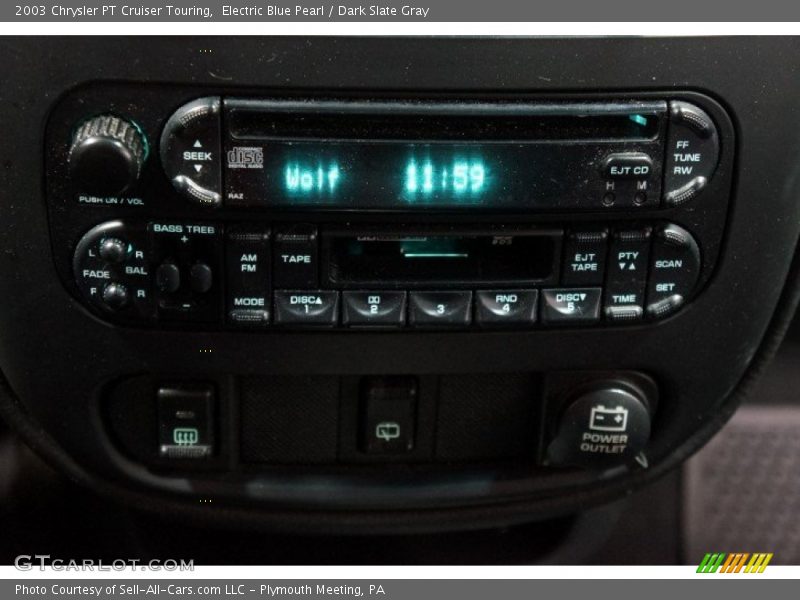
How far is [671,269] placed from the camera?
0.61m

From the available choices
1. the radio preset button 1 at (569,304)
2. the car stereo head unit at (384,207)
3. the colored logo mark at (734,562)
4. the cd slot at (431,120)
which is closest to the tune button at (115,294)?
the car stereo head unit at (384,207)

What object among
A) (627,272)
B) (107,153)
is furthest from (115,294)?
(627,272)

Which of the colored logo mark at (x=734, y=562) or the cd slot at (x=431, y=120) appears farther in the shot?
the colored logo mark at (x=734, y=562)

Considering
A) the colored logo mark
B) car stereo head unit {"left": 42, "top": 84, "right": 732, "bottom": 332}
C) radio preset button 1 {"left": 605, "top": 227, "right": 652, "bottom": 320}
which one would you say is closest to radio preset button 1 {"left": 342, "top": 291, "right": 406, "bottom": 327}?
car stereo head unit {"left": 42, "top": 84, "right": 732, "bottom": 332}

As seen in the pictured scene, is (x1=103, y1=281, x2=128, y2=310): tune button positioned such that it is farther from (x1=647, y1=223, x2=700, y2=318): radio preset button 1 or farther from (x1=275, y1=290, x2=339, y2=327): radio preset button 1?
(x1=647, y1=223, x2=700, y2=318): radio preset button 1

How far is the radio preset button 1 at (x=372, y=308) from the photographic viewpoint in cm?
60

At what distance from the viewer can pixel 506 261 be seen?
0.60 m

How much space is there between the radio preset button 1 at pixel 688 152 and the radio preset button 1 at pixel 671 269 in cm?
2

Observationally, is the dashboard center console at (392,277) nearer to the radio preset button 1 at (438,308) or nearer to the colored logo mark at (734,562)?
the radio preset button 1 at (438,308)

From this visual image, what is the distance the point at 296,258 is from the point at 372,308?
0.05m

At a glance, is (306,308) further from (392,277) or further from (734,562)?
(734,562)

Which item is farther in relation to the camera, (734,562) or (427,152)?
(734,562)

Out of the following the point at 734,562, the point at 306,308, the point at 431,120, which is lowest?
the point at 734,562

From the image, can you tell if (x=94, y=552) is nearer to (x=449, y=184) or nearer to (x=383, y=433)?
(x=383, y=433)
